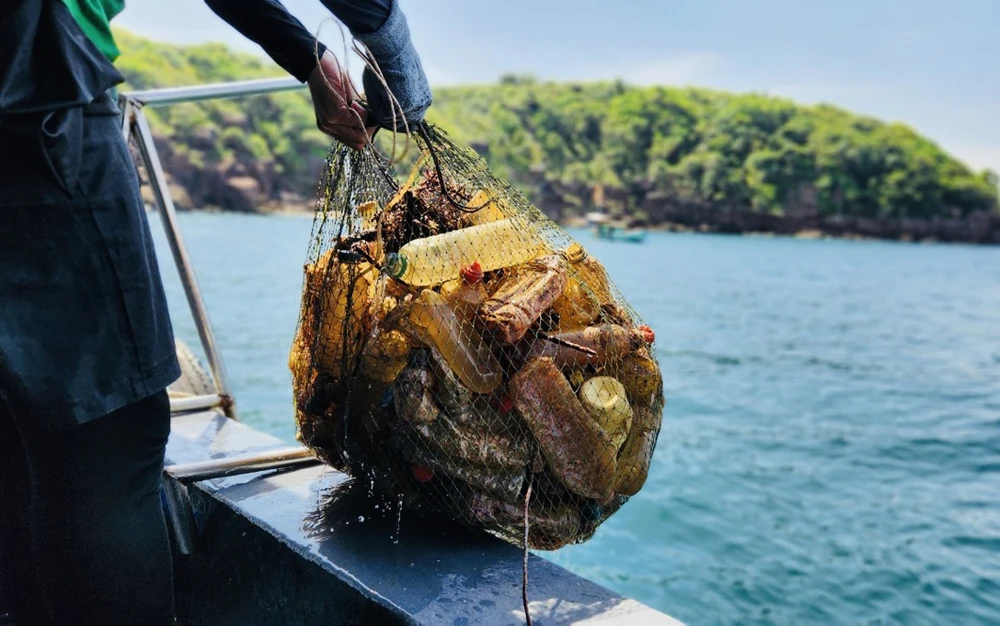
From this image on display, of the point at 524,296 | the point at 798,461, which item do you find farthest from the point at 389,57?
the point at 798,461

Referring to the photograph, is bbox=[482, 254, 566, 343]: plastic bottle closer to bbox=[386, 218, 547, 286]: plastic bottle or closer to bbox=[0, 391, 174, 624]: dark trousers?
bbox=[386, 218, 547, 286]: plastic bottle

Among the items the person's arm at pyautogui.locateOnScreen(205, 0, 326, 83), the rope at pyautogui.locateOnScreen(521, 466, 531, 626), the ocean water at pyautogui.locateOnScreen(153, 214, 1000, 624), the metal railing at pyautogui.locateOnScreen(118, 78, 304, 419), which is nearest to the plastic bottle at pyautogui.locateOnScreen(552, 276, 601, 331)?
the rope at pyautogui.locateOnScreen(521, 466, 531, 626)

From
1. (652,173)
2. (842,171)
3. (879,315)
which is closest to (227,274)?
(879,315)

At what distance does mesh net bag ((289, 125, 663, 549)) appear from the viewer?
5.32ft

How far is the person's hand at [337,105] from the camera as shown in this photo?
156cm

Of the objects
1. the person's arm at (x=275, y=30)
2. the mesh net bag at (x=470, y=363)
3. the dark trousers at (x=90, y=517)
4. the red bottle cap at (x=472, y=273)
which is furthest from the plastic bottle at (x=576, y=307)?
the dark trousers at (x=90, y=517)

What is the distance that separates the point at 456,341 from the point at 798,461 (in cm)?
872

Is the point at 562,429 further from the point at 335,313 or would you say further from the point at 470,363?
the point at 335,313

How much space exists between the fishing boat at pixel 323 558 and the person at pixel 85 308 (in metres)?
0.21

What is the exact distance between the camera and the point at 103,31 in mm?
1392

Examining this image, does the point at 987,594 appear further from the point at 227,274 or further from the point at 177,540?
the point at 227,274

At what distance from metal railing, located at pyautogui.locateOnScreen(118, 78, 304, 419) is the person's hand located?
2.55ft

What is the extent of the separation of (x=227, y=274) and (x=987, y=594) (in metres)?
29.4

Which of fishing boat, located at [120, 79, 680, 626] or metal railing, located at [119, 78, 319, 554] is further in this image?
metal railing, located at [119, 78, 319, 554]
